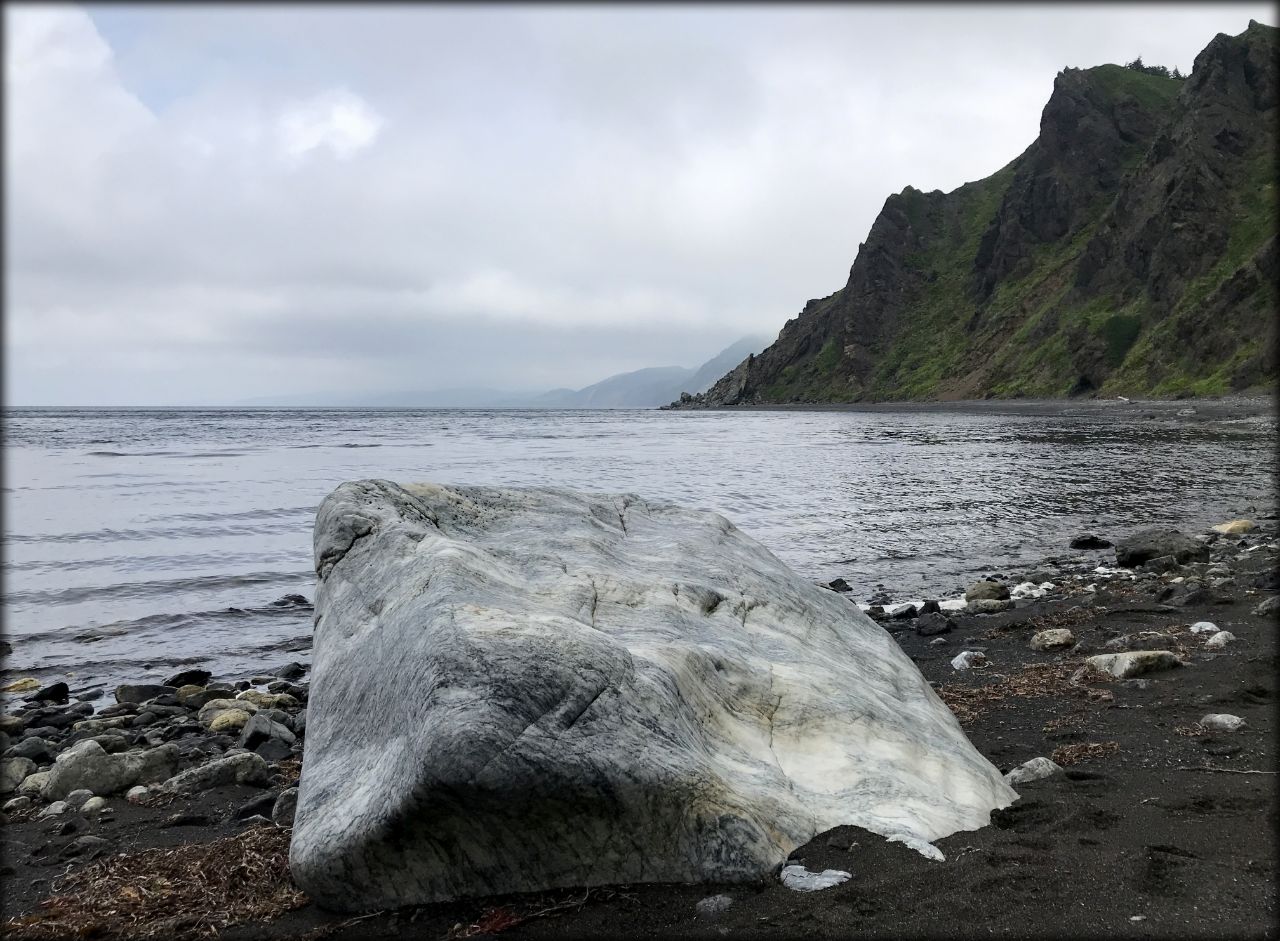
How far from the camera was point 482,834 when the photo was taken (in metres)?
4.31

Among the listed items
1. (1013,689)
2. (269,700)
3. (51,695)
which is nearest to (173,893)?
(269,700)

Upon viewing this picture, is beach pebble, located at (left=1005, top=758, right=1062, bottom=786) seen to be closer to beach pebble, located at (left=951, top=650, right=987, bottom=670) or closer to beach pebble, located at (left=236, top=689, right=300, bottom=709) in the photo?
beach pebble, located at (left=951, top=650, right=987, bottom=670)

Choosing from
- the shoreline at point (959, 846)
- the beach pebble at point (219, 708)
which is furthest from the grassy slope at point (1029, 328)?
the beach pebble at point (219, 708)

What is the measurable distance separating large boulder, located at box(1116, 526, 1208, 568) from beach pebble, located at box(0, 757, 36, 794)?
16.8 metres

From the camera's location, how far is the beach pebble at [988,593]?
1410 centimetres

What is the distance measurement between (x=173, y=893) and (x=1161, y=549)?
16.5 metres

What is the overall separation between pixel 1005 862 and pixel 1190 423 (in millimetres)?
57921

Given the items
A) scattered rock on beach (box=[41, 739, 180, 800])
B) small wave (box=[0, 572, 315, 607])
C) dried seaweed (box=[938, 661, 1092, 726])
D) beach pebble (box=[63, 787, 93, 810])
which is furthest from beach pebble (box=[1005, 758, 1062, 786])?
small wave (box=[0, 572, 315, 607])

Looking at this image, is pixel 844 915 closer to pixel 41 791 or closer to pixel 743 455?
pixel 41 791

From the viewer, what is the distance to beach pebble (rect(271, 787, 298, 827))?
625cm

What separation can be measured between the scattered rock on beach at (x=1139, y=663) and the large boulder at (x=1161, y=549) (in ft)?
26.1

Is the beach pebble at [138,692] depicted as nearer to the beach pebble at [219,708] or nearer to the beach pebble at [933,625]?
the beach pebble at [219,708]

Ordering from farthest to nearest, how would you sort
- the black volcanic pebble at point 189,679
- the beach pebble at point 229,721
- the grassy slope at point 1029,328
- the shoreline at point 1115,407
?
Answer: the grassy slope at point 1029,328
the shoreline at point 1115,407
the black volcanic pebble at point 189,679
the beach pebble at point 229,721

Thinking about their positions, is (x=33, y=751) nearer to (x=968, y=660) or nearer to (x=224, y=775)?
(x=224, y=775)
